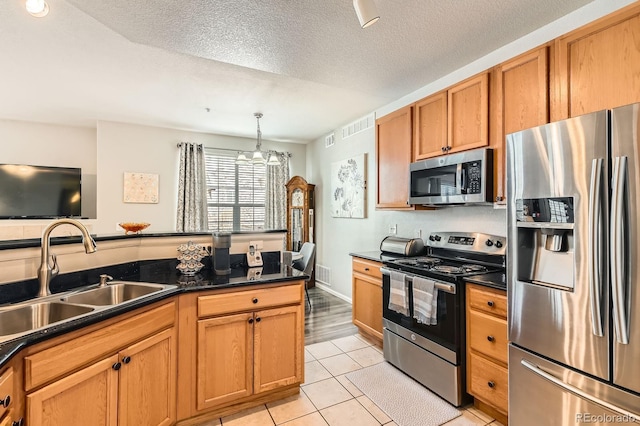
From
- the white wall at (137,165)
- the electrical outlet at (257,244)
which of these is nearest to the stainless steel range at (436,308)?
the electrical outlet at (257,244)

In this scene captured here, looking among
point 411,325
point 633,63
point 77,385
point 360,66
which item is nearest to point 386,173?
point 360,66

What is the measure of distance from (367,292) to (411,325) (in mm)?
757

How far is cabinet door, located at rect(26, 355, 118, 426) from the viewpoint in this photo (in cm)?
120

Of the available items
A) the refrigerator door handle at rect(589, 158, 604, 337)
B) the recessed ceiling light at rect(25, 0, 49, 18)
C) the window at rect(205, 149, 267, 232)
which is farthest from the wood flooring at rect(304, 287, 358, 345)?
the recessed ceiling light at rect(25, 0, 49, 18)

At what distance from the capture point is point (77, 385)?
1.34 m

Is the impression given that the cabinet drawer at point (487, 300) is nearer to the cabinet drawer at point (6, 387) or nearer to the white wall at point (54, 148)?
the cabinet drawer at point (6, 387)

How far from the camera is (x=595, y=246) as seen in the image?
143 cm

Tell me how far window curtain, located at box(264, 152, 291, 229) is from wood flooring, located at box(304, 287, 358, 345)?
1.45 meters

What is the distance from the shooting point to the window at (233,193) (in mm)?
5250

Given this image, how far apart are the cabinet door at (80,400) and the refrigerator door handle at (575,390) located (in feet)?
7.06

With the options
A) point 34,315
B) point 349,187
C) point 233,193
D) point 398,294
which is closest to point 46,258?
point 34,315

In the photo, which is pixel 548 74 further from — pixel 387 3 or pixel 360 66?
pixel 360 66

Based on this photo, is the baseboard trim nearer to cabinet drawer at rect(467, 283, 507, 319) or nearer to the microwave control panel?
cabinet drawer at rect(467, 283, 507, 319)

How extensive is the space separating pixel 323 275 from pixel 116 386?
3993 mm
